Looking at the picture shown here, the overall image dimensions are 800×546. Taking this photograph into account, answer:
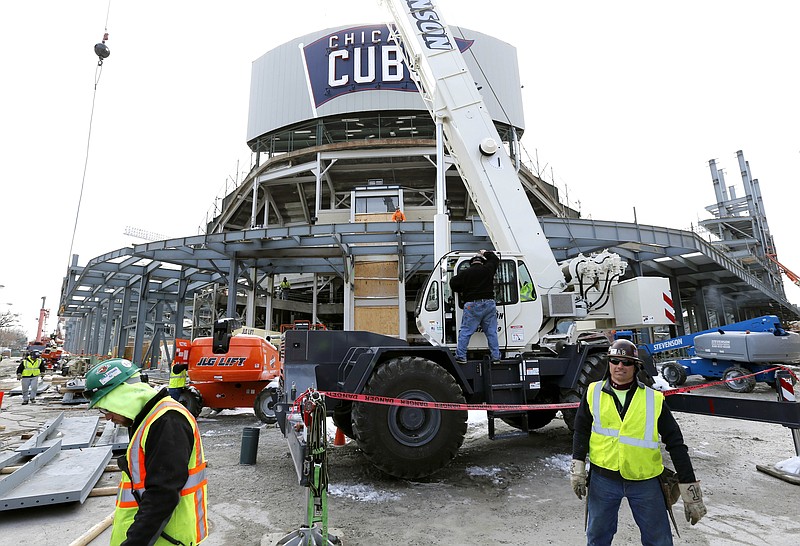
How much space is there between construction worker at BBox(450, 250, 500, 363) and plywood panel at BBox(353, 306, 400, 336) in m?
14.4

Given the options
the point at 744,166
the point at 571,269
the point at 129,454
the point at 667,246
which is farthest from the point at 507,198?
the point at 744,166

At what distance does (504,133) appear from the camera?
28453mm

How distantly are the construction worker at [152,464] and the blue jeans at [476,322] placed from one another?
13.6 feet

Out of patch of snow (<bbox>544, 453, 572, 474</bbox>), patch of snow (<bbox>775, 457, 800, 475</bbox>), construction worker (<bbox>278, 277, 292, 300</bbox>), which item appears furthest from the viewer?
construction worker (<bbox>278, 277, 292, 300</bbox>)

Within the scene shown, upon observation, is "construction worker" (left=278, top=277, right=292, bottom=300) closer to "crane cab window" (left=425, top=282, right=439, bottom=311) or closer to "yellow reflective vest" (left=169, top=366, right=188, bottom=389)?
"yellow reflective vest" (left=169, top=366, right=188, bottom=389)

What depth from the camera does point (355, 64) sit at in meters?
25.6

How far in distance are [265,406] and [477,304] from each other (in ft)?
17.9

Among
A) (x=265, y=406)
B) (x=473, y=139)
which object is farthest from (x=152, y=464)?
(x=265, y=406)

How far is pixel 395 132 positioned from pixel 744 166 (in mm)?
38941

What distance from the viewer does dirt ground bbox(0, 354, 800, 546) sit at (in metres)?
3.88

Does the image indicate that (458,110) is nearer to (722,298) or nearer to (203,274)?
(203,274)

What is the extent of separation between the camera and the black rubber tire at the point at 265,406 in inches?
352

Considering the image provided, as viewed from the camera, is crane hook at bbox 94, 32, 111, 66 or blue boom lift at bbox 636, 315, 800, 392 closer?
crane hook at bbox 94, 32, 111, 66

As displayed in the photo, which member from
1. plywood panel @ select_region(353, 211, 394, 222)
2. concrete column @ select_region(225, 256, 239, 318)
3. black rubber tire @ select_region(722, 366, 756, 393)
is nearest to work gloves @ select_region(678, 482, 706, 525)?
black rubber tire @ select_region(722, 366, 756, 393)
